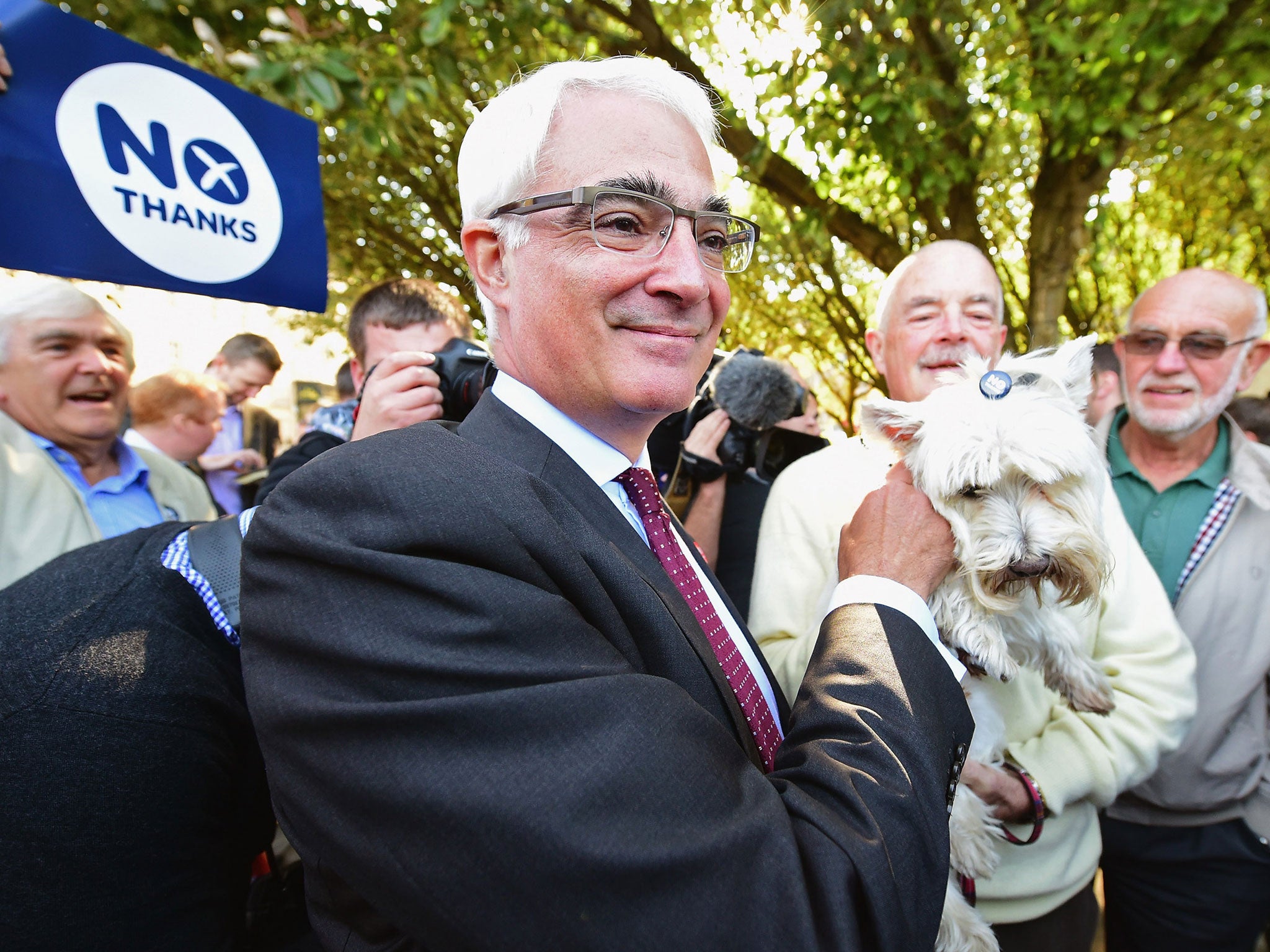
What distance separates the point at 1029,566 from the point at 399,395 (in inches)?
69.7

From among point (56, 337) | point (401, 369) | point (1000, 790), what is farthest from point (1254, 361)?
point (56, 337)

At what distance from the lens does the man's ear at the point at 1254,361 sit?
2965mm

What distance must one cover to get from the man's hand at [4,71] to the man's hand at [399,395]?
127 cm

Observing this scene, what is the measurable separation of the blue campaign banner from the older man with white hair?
2.78 ft

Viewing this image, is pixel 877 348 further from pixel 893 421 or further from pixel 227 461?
pixel 227 461

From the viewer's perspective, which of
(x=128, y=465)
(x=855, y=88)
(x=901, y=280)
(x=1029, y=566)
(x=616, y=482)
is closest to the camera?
(x=616, y=482)

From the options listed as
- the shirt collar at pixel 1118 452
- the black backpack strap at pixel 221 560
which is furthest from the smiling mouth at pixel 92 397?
the shirt collar at pixel 1118 452

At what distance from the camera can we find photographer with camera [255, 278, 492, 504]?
2.12 m

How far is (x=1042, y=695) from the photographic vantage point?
208 cm

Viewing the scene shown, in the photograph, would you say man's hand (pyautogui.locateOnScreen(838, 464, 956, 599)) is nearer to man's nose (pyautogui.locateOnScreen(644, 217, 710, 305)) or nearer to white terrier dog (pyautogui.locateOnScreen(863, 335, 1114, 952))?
white terrier dog (pyautogui.locateOnScreen(863, 335, 1114, 952))

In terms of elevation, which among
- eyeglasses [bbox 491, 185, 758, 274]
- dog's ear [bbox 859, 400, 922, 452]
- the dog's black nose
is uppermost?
eyeglasses [bbox 491, 185, 758, 274]

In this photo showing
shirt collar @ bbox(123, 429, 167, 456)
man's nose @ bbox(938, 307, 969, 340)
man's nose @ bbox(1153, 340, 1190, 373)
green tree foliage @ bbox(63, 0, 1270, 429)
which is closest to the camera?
man's nose @ bbox(938, 307, 969, 340)

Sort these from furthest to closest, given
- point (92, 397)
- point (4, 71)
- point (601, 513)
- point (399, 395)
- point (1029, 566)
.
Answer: point (92, 397), point (399, 395), point (4, 71), point (1029, 566), point (601, 513)

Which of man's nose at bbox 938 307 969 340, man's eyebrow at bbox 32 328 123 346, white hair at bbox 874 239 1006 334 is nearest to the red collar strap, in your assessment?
man's nose at bbox 938 307 969 340
